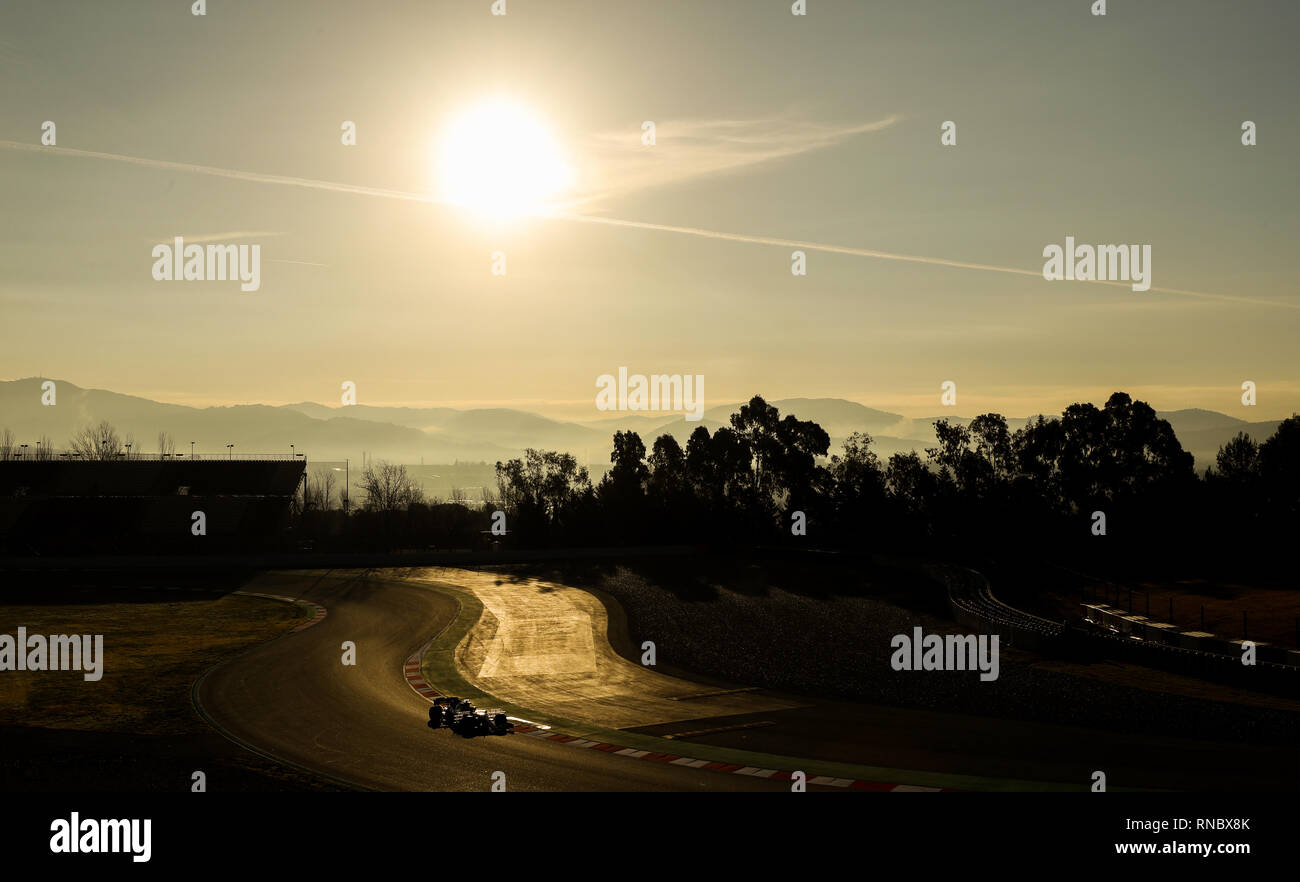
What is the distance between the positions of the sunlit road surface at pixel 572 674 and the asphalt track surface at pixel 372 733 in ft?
11.5

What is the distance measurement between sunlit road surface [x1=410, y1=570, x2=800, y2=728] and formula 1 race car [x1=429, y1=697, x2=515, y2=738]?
3.14 m

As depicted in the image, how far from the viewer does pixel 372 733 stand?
26.2 m

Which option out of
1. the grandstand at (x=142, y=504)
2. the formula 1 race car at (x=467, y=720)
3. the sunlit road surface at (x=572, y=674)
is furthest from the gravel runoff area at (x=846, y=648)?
the grandstand at (x=142, y=504)

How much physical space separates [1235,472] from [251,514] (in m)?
112

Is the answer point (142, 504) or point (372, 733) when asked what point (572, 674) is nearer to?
point (372, 733)

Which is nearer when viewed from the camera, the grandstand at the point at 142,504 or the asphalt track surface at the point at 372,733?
the asphalt track surface at the point at 372,733

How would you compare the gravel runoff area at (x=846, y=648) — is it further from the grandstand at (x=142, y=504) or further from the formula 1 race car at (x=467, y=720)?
the grandstand at (x=142, y=504)

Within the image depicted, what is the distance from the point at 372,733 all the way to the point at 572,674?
11549 millimetres

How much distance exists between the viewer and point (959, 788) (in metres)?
20.3

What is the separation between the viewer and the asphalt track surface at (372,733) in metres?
21.3

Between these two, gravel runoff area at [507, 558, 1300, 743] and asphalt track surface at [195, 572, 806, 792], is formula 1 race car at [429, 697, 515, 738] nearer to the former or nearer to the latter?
asphalt track surface at [195, 572, 806, 792]

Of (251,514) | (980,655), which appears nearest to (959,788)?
(980,655)

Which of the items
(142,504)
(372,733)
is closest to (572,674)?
(372,733)
